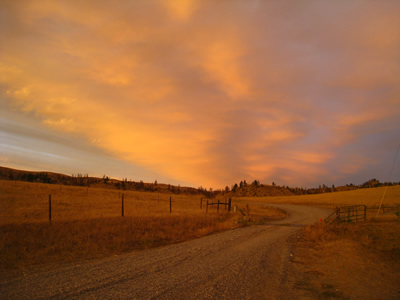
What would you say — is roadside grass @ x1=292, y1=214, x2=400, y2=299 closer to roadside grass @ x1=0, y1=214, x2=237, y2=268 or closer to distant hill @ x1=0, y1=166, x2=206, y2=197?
roadside grass @ x1=0, y1=214, x2=237, y2=268

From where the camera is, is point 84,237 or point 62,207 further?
point 62,207

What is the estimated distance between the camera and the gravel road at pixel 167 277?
21.7 ft

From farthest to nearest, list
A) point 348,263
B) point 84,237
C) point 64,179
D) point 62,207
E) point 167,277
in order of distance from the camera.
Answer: point 64,179 < point 62,207 < point 84,237 < point 348,263 < point 167,277

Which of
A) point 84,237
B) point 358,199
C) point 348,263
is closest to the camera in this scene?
point 348,263

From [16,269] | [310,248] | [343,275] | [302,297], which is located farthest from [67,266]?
[310,248]

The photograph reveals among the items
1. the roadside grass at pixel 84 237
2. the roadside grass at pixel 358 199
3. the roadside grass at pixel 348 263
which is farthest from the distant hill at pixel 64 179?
the roadside grass at pixel 348 263

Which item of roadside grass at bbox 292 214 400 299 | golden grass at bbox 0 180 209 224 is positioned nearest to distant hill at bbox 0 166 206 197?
golden grass at bbox 0 180 209 224

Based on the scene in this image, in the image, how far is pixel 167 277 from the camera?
7.85 metres

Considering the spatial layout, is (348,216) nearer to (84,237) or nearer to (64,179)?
(84,237)

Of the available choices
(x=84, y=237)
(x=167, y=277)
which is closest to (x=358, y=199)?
(x=84, y=237)

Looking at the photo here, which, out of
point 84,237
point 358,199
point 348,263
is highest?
point 348,263

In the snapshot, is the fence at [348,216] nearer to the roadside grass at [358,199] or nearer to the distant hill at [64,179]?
the roadside grass at [358,199]

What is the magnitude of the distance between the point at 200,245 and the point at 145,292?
266 inches

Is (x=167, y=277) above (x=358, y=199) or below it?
above
